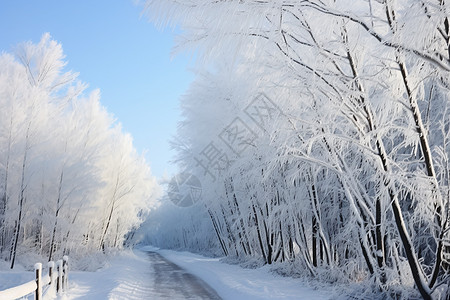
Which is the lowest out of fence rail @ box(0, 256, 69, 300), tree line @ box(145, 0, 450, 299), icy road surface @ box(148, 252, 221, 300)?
icy road surface @ box(148, 252, 221, 300)

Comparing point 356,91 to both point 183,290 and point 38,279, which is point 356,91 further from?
point 183,290

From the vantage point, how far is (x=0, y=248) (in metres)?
15.0

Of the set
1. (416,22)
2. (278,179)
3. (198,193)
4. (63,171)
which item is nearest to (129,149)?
(198,193)

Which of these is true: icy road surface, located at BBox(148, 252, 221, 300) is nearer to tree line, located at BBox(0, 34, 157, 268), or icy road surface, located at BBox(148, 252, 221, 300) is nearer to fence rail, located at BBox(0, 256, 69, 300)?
fence rail, located at BBox(0, 256, 69, 300)

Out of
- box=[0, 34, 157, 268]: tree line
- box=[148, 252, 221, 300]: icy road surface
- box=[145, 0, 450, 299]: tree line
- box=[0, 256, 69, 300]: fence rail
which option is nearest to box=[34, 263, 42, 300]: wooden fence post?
box=[0, 256, 69, 300]: fence rail

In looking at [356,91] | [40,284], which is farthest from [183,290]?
[356,91]

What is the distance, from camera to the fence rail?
5.03m

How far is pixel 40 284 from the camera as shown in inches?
251

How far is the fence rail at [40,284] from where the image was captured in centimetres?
503

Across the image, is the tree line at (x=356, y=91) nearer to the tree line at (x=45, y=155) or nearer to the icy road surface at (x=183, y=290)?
the icy road surface at (x=183, y=290)

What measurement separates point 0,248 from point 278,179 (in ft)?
36.9

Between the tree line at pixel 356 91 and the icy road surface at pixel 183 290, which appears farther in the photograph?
the icy road surface at pixel 183 290

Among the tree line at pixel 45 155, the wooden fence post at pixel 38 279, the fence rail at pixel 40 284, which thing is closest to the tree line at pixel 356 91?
the fence rail at pixel 40 284

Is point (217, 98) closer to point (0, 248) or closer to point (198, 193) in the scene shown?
point (198, 193)
